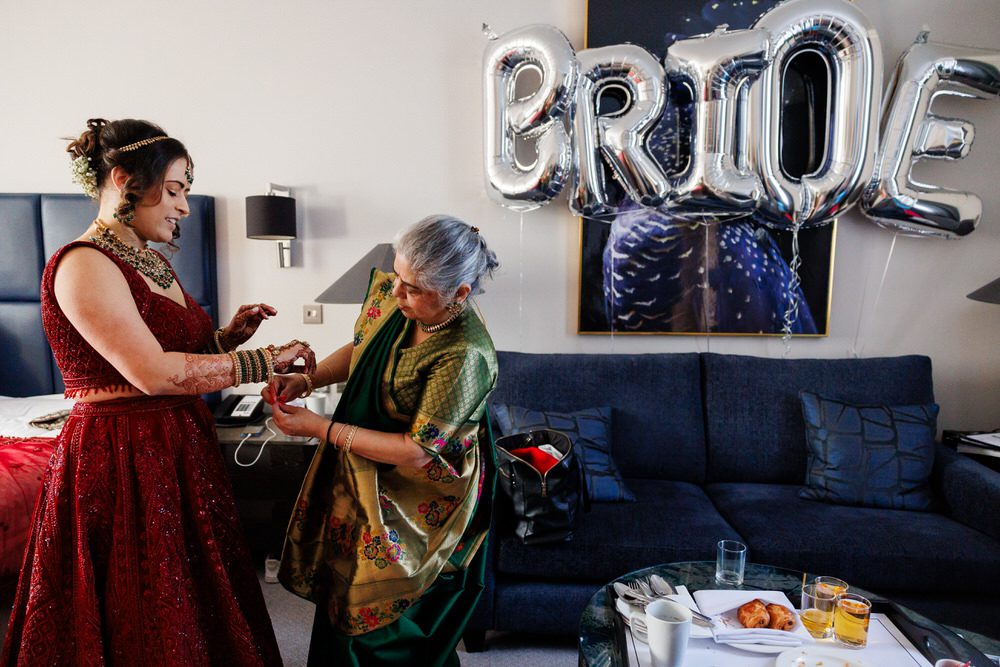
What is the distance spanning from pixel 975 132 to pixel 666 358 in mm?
1587

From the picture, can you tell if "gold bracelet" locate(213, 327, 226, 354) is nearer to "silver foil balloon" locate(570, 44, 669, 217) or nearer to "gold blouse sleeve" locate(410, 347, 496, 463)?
"gold blouse sleeve" locate(410, 347, 496, 463)

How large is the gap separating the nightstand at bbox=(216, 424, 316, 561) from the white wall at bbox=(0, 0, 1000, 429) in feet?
2.25

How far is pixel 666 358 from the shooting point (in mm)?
2498

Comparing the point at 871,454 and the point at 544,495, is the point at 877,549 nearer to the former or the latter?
the point at 871,454

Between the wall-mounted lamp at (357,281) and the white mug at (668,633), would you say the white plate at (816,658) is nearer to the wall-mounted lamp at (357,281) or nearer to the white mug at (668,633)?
the white mug at (668,633)

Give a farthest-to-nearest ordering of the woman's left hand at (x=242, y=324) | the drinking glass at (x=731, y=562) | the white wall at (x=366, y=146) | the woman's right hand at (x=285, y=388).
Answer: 1. the white wall at (x=366, y=146)
2. the woman's left hand at (x=242, y=324)
3. the drinking glass at (x=731, y=562)
4. the woman's right hand at (x=285, y=388)

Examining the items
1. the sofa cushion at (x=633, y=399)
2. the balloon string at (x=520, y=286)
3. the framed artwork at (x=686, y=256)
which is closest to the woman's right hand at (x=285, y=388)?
the sofa cushion at (x=633, y=399)

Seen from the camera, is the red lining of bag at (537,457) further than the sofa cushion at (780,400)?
No

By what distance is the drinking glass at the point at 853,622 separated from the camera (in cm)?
125

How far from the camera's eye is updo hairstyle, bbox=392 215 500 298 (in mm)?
1245

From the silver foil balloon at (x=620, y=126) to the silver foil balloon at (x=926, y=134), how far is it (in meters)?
0.88

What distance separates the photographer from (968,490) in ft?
6.72

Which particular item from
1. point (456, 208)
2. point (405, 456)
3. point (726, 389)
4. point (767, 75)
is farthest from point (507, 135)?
point (405, 456)

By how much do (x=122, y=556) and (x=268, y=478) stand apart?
109 centimetres
